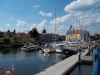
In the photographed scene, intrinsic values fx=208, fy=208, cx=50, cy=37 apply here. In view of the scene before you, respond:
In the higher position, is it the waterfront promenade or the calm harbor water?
the waterfront promenade

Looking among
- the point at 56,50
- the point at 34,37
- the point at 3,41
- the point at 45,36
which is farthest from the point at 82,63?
the point at 45,36

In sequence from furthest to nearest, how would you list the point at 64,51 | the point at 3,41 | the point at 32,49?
the point at 3,41 → the point at 32,49 → the point at 64,51

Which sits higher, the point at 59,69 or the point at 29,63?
the point at 59,69

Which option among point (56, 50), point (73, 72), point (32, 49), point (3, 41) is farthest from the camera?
point (3, 41)

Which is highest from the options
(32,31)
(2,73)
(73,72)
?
(32,31)

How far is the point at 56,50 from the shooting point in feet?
172

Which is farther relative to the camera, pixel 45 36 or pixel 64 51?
pixel 45 36

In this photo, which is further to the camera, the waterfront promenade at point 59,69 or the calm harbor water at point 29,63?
the calm harbor water at point 29,63

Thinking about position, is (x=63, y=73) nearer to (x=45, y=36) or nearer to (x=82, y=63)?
(x=82, y=63)

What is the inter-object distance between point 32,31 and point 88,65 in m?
101

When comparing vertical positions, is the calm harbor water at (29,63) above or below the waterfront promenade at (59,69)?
below

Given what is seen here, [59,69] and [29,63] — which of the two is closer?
[59,69]

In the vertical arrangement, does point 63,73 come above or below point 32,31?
below

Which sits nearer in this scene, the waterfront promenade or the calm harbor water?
the waterfront promenade
